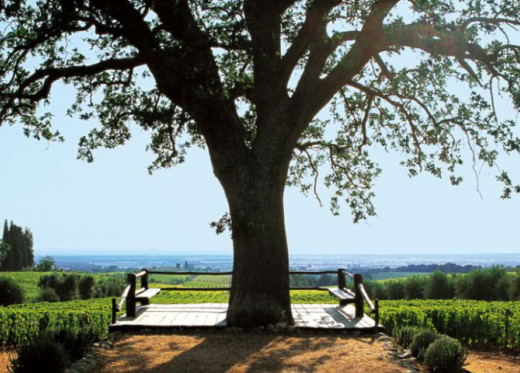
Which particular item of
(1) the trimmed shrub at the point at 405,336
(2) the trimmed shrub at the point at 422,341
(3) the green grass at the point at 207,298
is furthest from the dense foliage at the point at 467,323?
(3) the green grass at the point at 207,298

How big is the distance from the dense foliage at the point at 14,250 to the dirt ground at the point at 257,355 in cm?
4450

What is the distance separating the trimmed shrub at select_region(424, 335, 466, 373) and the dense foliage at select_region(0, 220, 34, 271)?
4991 cm

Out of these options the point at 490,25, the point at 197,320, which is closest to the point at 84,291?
the point at 197,320

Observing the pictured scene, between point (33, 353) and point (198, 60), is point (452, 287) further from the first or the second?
point (33, 353)

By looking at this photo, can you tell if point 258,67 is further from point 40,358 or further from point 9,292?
point 9,292

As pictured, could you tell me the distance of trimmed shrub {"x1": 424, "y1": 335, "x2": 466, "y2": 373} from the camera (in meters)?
8.35

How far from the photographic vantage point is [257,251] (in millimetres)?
11703

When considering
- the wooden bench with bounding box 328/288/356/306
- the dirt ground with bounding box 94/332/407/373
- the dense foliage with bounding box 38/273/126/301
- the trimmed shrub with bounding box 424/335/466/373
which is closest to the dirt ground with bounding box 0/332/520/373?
the dirt ground with bounding box 94/332/407/373

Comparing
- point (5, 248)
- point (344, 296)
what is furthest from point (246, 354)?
point (5, 248)

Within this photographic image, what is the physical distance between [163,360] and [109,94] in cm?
918

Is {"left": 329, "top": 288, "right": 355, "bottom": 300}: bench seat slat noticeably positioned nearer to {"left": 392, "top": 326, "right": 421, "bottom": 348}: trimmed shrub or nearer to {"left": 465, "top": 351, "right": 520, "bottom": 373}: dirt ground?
{"left": 392, "top": 326, "right": 421, "bottom": 348}: trimmed shrub

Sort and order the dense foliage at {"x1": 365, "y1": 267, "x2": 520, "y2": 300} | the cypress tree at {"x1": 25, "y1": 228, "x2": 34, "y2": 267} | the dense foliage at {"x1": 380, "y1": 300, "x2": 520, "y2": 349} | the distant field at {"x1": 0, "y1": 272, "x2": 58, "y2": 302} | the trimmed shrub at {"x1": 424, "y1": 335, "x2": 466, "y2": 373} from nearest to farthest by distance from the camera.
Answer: the trimmed shrub at {"x1": 424, "y1": 335, "x2": 466, "y2": 373}, the dense foliage at {"x1": 380, "y1": 300, "x2": 520, "y2": 349}, the dense foliage at {"x1": 365, "y1": 267, "x2": 520, "y2": 300}, the distant field at {"x1": 0, "y1": 272, "x2": 58, "y2": 302}, the cypress tree at {"x1": 25, "y1": 228, "x2": 34, "y2": 267}

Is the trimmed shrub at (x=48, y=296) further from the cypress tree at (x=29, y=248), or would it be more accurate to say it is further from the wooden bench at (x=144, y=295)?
the cypress tree at (x=29, y=248)

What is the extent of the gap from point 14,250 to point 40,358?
163ft
